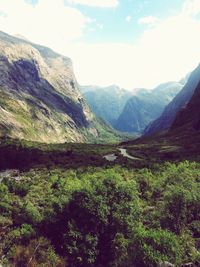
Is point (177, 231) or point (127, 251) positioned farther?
point (177, 231)

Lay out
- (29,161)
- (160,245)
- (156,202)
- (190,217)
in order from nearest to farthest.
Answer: (160,245) < (190,217) < (156,202) < (29,161)

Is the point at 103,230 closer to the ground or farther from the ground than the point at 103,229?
closer to the ground

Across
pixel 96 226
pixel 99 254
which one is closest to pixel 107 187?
pixel 96 226

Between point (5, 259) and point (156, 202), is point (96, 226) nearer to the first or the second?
point (5, 259)

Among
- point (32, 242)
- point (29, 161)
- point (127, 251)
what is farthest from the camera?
point (29, 161)

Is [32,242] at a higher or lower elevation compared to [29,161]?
higher

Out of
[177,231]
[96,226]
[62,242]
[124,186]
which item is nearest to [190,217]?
[177,231]

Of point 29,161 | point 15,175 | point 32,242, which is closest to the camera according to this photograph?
point 32,242

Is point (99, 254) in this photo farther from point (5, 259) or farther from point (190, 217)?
point (190, 217)

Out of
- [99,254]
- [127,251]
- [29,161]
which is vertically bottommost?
[29,161]
